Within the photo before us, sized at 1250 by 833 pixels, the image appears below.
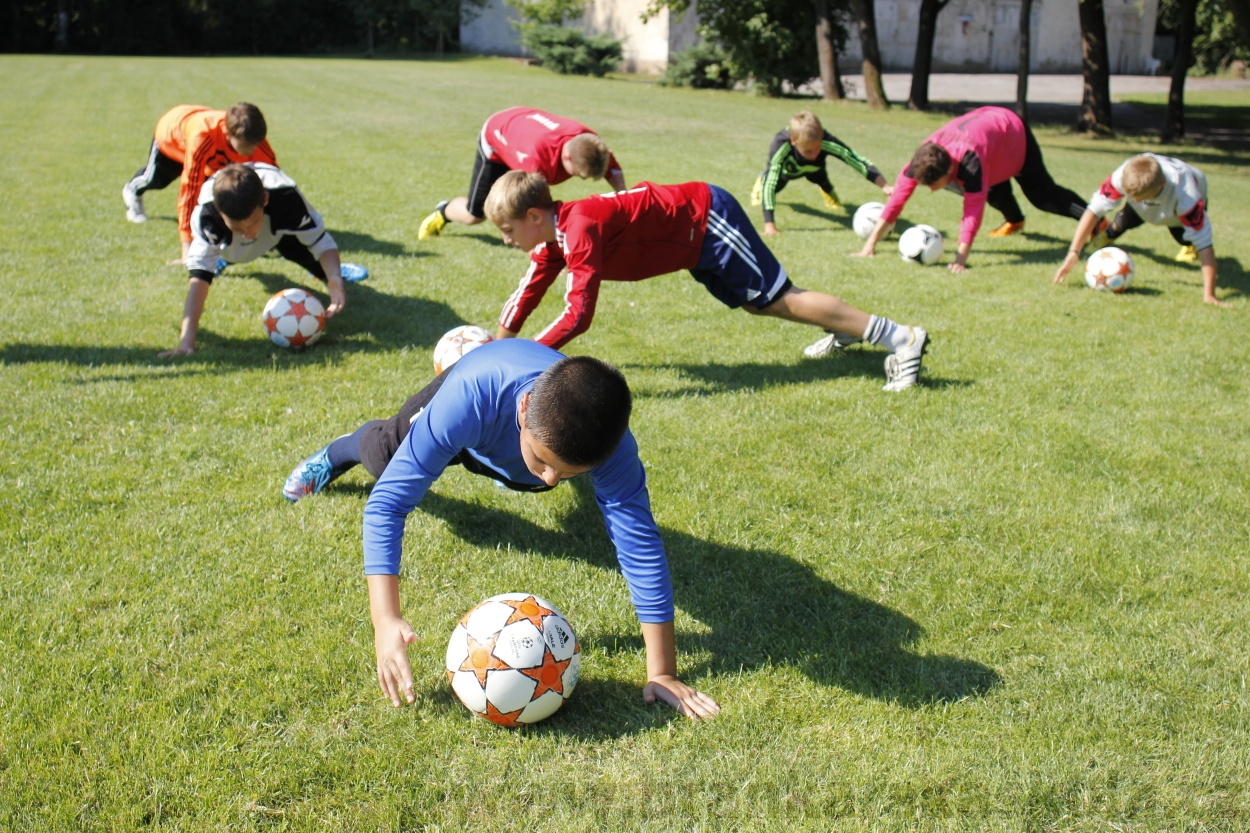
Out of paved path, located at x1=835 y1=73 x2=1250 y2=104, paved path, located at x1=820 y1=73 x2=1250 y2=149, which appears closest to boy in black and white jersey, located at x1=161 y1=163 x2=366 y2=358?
paved path, located at x1=820 y1=73 x2=1250 y2=149

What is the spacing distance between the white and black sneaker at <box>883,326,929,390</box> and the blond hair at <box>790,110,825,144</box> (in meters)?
4.51

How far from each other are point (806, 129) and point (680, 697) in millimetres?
7754

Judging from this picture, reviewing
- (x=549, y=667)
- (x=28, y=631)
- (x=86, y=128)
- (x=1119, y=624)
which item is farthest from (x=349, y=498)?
(x=86, y=128)

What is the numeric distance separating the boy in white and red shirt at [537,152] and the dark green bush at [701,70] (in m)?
21.4

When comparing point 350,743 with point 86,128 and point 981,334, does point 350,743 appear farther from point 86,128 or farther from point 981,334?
point 86,128

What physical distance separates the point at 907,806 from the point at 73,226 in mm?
9120

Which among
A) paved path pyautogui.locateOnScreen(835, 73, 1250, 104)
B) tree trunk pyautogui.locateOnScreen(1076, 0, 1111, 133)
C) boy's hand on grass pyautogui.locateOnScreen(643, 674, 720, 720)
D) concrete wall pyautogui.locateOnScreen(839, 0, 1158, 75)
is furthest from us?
concrete wall pyautogui.locateOnScreen(839, 0, 1158, 75)

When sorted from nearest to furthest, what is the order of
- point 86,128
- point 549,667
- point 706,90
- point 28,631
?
1. point 549,667
2. point 28,631
3. point 86,128
4. point 706,90

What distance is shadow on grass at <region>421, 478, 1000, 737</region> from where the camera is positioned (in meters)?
3.03

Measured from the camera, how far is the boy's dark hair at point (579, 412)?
2525 mm

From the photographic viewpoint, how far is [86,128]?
15.4 metres

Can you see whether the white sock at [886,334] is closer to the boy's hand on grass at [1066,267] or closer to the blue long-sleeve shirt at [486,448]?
the boy's hand on grass at [1066,267]

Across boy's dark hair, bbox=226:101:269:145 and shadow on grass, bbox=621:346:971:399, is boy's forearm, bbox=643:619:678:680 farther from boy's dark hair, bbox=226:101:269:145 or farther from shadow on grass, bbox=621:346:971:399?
boy's dark hair, bbox=226:101:269:145

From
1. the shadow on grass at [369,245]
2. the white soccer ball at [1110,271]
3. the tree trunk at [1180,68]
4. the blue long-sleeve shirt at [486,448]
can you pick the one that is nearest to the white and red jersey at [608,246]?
the blue long-sleeve shirt at [486,448]
